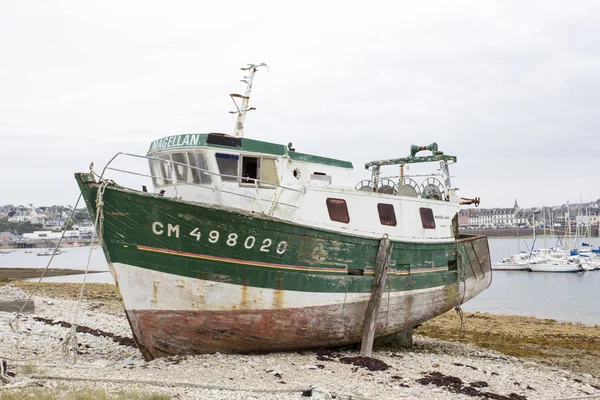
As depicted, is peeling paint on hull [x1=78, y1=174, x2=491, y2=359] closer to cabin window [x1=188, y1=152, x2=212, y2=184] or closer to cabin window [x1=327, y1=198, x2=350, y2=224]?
cabin window [x1=327, y1=198, x2=350, y2=224]

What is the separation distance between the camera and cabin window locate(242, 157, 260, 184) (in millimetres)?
11242

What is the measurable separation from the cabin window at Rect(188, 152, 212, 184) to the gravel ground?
352cm

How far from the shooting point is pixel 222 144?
10852mm

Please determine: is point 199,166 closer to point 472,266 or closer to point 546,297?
point 472,266

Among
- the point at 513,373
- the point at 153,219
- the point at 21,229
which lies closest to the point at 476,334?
the point at 513,373

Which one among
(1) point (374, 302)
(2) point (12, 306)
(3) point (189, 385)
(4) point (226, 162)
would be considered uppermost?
(4) point (226, 162)

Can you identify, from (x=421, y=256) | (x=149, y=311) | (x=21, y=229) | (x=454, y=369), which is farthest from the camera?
(x=21, y=229)

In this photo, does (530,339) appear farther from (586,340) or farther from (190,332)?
(190,332)

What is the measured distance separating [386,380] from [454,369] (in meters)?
2.52

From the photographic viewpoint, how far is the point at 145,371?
9242 millimetres

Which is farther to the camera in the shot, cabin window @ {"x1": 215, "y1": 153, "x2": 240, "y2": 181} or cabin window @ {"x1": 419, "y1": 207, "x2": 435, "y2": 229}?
cabin window @ {"x1": 419, "y1": 207, "x2": 435, "y2": 229}

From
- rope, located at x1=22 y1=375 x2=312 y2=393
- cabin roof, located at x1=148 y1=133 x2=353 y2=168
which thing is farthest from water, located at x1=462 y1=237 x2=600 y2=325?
rope, located at x1=22 y1=375 x2=312 y2=393

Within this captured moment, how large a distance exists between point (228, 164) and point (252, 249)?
2032mm

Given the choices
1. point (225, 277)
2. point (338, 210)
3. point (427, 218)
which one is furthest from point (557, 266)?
point (225, 277)
